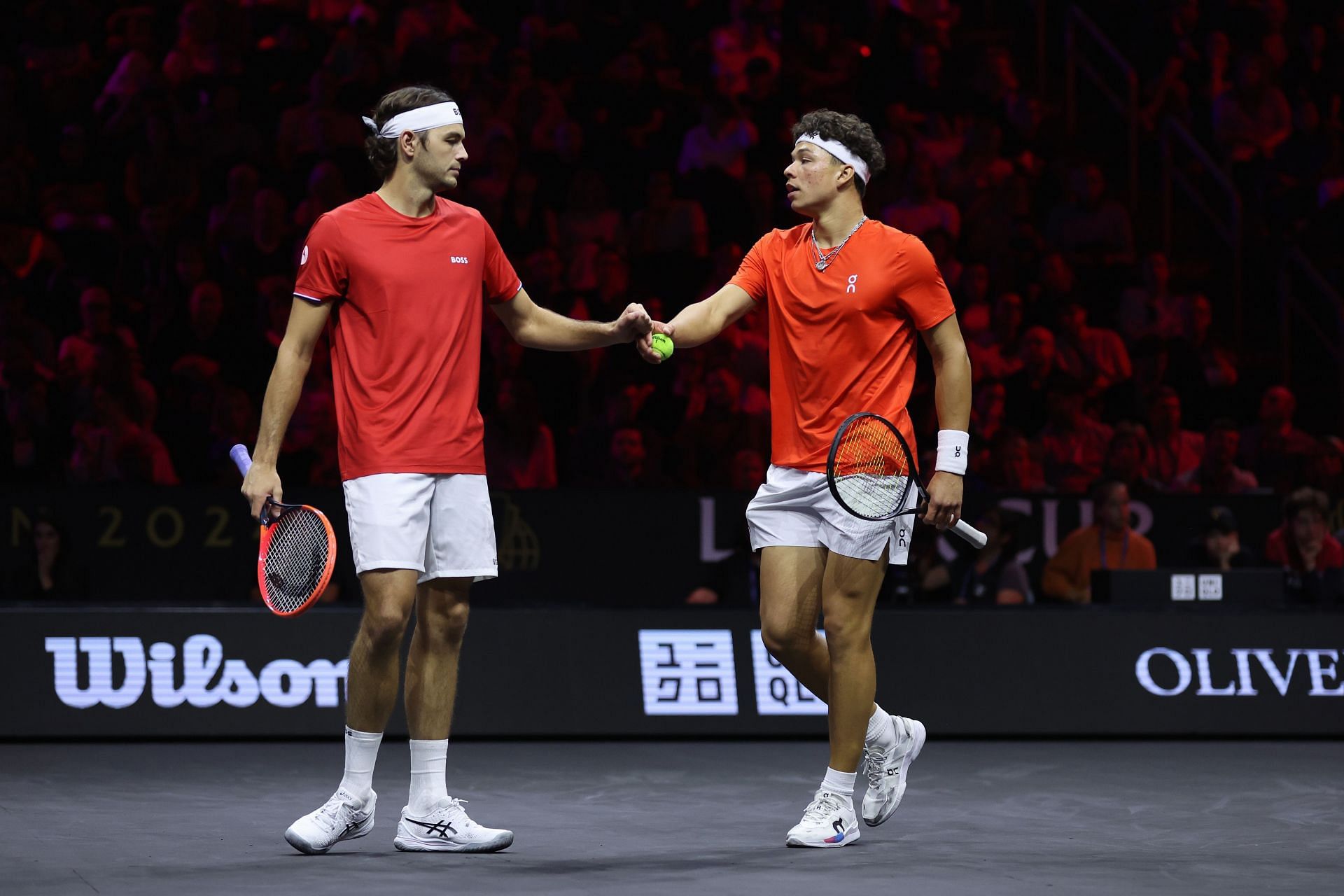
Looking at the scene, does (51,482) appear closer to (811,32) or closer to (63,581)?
(63,581)

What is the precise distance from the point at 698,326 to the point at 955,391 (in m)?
0.82

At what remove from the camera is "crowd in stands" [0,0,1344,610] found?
10727 millimetres

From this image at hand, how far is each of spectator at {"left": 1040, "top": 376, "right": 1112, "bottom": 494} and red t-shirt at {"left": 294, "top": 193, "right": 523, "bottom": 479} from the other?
6.29 meters

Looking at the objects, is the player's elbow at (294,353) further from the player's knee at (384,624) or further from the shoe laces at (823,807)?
the shoe laces at (823,807)

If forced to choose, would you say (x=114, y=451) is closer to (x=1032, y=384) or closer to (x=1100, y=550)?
(x=1100, y=550)

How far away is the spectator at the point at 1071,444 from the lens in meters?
11.1

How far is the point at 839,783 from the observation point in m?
5.52

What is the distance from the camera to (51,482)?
33.3 ft

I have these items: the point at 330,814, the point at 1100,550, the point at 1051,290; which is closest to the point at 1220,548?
the point at 1100,550

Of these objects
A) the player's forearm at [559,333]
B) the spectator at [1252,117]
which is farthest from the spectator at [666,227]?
the player's forearm at [559,333]

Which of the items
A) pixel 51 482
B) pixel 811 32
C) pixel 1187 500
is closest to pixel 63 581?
pixel 51 482

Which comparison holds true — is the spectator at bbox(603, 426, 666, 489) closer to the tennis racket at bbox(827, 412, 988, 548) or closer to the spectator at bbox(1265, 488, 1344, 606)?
the spectator at bbox(1265, 488, 1344, 606)

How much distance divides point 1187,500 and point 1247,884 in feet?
18.2

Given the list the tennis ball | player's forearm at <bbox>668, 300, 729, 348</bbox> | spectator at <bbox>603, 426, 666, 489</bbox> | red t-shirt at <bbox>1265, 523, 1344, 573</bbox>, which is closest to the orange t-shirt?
player's forearm at <bbox>668, 300, 729, 348</bbox>
